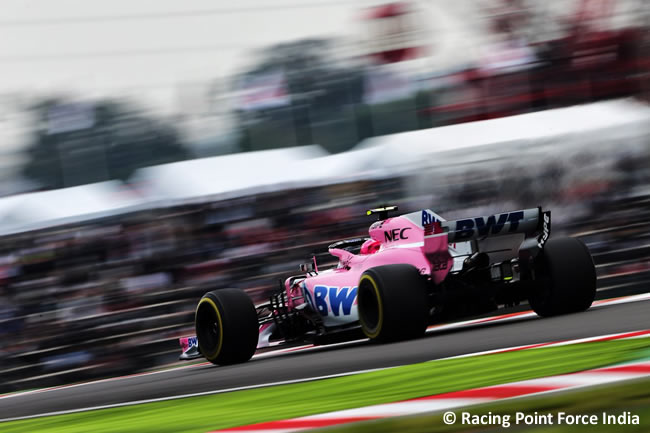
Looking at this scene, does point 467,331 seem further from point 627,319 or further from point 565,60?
point 565,60

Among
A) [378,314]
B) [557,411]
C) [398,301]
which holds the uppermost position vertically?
[557,411]

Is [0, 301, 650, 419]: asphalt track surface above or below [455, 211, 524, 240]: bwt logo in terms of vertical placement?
below

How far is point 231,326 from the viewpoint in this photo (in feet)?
25.4

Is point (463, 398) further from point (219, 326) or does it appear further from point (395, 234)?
point (219, 326)

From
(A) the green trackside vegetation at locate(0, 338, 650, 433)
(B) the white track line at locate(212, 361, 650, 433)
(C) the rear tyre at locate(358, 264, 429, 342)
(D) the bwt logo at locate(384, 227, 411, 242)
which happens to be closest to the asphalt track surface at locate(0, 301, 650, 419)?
(C) the rear tyre at locate(358, 264, 429, 342)

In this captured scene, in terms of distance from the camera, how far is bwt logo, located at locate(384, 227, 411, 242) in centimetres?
721

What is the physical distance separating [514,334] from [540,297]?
1.03 meters

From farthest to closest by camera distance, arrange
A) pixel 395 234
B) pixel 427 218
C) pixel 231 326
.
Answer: pixel 231 326 → pixel 395 234 → pixel 427 218

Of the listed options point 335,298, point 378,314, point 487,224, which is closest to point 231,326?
point 335,298

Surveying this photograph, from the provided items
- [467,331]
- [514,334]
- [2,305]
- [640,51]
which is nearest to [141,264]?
[2,305]

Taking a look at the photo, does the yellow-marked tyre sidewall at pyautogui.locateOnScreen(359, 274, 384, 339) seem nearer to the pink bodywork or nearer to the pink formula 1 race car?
the pink formula 1 race car

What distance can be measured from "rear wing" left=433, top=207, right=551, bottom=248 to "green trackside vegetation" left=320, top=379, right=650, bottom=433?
3178 mm

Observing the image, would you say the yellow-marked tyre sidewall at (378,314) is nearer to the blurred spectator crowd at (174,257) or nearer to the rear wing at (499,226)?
the rear wing at (499,226)

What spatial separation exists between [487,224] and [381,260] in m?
1.01
